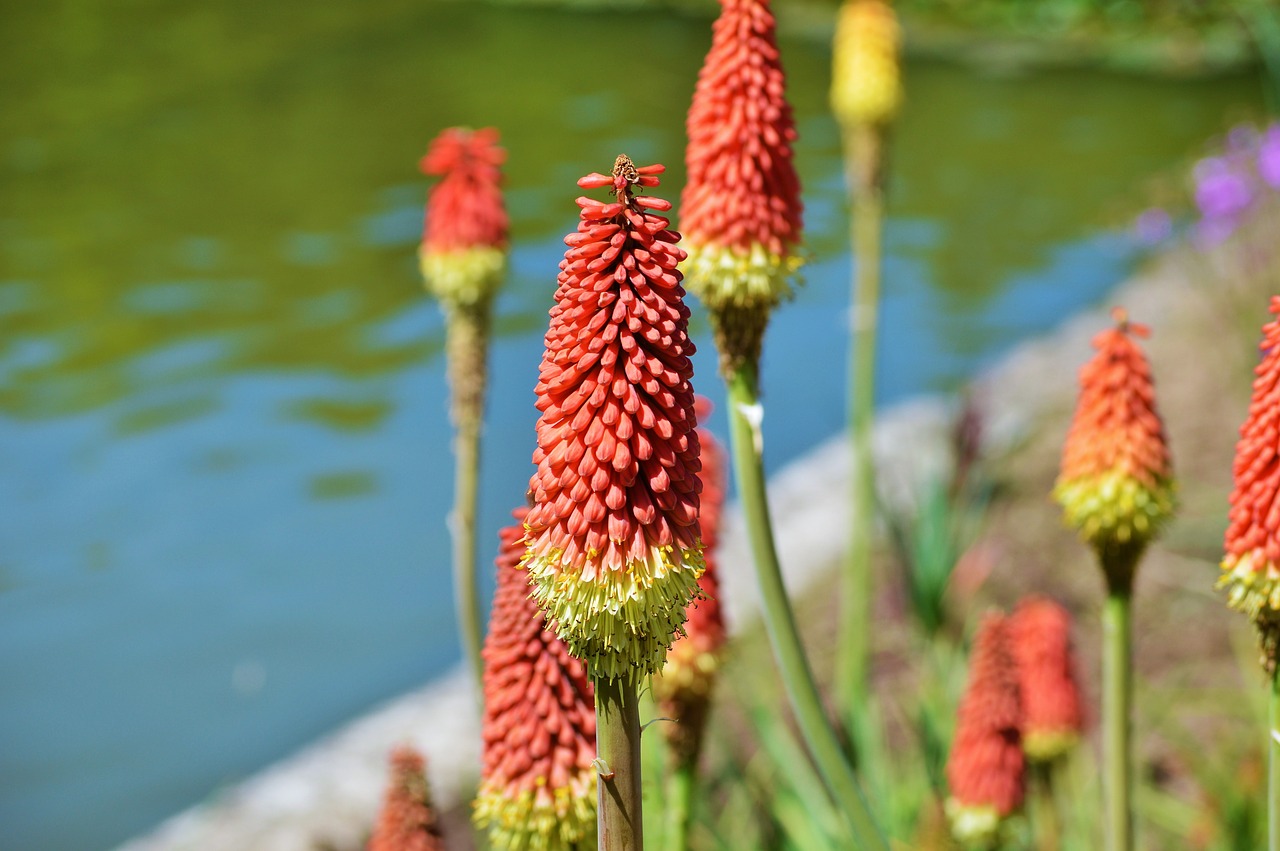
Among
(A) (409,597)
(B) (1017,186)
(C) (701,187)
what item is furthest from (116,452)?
(B) (1017,186)

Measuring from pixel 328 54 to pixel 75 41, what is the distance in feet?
11.8

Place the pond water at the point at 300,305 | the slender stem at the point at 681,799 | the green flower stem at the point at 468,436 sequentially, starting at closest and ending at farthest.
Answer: the slender stem at the point at 681,799 → the green flower stem at the point at 468,436 → the pond water at the point at 300,305

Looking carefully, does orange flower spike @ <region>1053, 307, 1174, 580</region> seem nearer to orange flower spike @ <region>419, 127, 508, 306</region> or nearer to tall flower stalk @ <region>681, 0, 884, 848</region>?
tall flower stalk @ <region>681, 0, 884, 848</region>

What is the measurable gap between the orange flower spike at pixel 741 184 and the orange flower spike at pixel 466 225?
48.5 inches

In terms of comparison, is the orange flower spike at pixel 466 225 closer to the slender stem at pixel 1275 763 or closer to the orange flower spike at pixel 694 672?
the orange flower spike at pixel 694 672

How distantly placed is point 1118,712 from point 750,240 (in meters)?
1.19

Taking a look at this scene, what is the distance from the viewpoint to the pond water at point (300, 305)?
7.71 metres

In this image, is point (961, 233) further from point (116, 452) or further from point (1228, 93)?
point (116, 452)

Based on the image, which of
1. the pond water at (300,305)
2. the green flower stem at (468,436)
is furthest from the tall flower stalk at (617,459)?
the pond water at (300,305)

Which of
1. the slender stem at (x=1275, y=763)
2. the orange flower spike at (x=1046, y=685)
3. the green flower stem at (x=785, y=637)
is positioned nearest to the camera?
the slender stem at (x=1275, y=763)

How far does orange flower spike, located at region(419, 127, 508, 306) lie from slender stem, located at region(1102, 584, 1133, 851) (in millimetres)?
1931

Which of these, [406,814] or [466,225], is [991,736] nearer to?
[406,814]

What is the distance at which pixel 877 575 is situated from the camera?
7504 mm

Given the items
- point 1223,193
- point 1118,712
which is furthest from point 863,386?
point 1223,193
